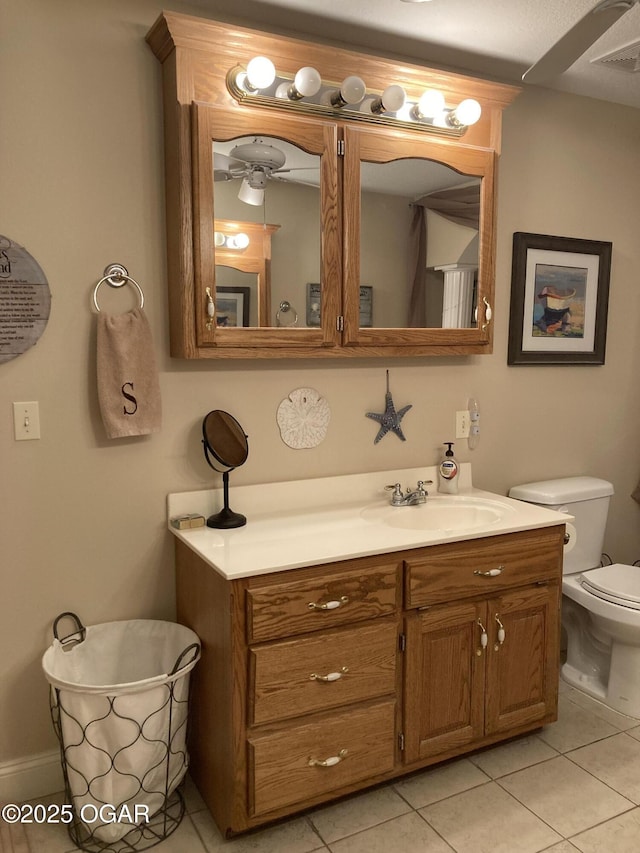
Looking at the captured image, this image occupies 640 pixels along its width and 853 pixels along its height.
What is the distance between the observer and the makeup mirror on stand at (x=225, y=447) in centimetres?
214

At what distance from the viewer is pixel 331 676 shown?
190 centimetres

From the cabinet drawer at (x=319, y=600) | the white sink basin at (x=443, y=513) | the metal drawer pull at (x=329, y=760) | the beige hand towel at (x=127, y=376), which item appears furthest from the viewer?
the white sink basin at (x=443, y=513)

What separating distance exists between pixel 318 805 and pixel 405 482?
3.58ft

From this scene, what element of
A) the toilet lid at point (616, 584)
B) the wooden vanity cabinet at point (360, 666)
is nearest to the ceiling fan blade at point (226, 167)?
the wooden vanity cabinet at point (360, 666)

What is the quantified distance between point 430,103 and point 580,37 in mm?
896

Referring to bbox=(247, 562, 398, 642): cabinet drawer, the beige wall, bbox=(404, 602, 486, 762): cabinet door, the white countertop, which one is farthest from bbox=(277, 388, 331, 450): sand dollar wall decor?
bbox=(404, 602, 486, 762): cabinet door

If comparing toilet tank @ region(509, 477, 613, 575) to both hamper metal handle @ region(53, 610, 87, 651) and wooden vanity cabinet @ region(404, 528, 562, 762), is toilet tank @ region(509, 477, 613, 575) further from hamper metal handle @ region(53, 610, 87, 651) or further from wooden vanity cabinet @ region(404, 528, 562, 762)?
hamper metal handle @ region(53, 610, 87, 651)

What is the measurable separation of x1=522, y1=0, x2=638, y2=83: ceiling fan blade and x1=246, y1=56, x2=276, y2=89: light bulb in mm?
710

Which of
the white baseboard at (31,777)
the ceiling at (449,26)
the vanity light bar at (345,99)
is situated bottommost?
the white baseboard at (31,777)

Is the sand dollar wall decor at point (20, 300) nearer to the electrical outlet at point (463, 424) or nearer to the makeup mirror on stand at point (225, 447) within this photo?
the makeup mirror on stand at point (225, 447)

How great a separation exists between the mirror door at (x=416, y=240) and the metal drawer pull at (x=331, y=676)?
0.99m

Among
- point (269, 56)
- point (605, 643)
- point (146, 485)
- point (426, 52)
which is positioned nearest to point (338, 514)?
point (146, 485)

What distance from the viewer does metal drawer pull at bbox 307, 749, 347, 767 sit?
1904 mm

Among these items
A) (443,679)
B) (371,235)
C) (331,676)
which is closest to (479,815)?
(443,679)
